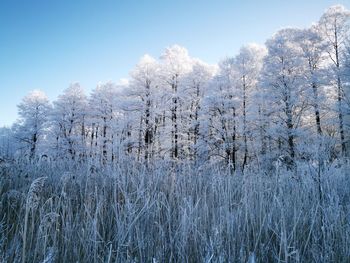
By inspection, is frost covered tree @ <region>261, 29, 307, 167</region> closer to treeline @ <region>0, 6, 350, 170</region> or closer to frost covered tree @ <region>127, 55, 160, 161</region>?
treeline @ <region>0, 6, 350, 170</region>

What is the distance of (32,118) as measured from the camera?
105 feet

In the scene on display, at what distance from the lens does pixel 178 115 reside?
25.2m

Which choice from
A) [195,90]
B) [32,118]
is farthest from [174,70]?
[32,118]

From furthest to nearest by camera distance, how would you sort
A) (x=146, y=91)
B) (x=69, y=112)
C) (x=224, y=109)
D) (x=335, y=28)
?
(x=69, y=112), (x=146, y=91), (x=224, y=109), (x=335, y=28)

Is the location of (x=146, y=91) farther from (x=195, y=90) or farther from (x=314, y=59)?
(x=314, y=59)

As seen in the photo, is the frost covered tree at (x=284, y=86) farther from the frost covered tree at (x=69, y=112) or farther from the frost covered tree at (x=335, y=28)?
the frost covered tree at (x=69, y=112)

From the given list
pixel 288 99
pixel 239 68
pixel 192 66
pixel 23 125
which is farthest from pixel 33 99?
pixel 288 99

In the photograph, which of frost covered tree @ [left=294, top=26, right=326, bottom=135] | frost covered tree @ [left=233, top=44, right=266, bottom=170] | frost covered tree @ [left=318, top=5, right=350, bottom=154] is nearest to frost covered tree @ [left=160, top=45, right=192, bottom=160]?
frost covered tree @ [left=233, top=44, right=266, bottom=170]

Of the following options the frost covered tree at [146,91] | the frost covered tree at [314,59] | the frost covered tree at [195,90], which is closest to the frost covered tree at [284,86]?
the frost covered tree at [314,59]

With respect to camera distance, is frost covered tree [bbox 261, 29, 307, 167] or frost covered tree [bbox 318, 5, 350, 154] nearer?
frost covered tree [bbox 261, 29, 307, 167]

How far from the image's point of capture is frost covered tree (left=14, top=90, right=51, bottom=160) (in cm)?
3148

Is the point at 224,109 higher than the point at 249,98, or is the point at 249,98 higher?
the point at 249,98

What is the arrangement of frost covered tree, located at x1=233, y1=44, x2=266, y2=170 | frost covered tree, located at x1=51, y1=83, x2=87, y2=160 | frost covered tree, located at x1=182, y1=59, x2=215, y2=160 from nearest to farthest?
frost covered tree, located at x1=233, y1=44, x2=266, y2=170
frost covered tree, located at x1=182, y1=59, x2=215, y2=160
frost covered tree, located at x1=51, y1=83, x2=87, y2=160

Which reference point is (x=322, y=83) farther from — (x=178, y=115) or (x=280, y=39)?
(x=178, y=115)
